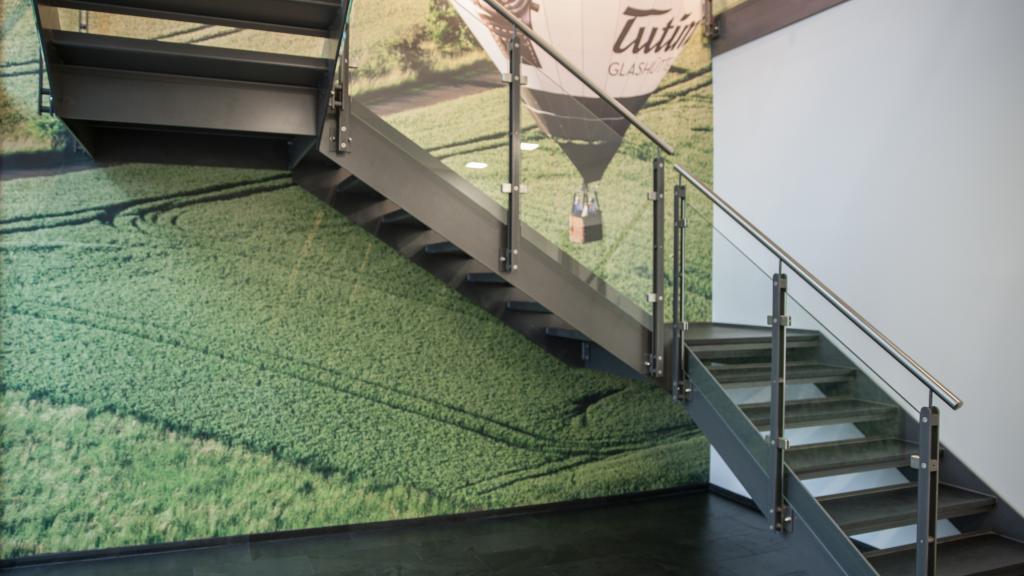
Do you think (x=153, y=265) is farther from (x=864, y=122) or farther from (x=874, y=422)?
(x=864, y=122)

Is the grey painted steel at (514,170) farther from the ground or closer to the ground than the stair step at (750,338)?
farther from the ground

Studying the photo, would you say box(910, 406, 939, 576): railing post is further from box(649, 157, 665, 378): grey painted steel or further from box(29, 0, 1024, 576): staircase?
box(649, 157, 665, 378): grey painted steel

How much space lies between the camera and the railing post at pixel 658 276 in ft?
13.7

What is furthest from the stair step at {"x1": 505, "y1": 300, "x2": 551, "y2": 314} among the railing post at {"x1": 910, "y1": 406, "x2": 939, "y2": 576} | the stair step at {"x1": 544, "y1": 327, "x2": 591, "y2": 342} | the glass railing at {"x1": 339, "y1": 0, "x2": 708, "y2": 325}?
the railing post at {"x1": 910, "y1": 406, "x2": 939, "y2": 576}

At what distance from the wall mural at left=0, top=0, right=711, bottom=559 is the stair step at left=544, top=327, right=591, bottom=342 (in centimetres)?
43

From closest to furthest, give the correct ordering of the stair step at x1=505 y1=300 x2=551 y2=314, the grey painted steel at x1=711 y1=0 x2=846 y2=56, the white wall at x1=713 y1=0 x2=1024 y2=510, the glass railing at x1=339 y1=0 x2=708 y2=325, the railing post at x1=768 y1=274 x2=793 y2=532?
the railing post at x1=768 y1=274 x2=793 y2=532
the glass railing at x1=339 y1=0 x2=708 y2=325
the white wall at x1=713 y1=0 x2=1024 y2=510
the stair step at x1=505 y1=300 x2=551 y2=314
the grey painted steel at x1=711 y1=0 x2=846 y2=56

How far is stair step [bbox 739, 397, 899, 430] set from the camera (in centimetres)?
373

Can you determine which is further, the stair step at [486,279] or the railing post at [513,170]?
the stair step at [486,279]

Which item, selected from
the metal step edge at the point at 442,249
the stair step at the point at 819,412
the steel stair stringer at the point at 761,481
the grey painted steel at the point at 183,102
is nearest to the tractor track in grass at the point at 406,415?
the metal step edge at the point at 442,249

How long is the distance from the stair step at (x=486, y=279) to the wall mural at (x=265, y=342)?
20.7 inches

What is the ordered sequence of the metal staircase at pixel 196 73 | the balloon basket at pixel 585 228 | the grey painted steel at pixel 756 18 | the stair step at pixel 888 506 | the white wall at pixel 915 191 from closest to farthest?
1. the metal staircase at pixel 196 73
2. the stair step at pixel 888 506
3. the balloon basket at pixel 585 228
4. the white wall at pixel 915 191
5. the grey painted steel at pixel 756 18

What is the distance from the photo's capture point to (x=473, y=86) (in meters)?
5.11

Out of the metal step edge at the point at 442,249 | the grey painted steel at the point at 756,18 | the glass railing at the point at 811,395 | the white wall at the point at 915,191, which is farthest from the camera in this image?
the grey painted steel at the point at 756,18

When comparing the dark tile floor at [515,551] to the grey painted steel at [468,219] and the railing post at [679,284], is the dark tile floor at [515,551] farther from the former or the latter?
the grey painted steel at [468,219]
